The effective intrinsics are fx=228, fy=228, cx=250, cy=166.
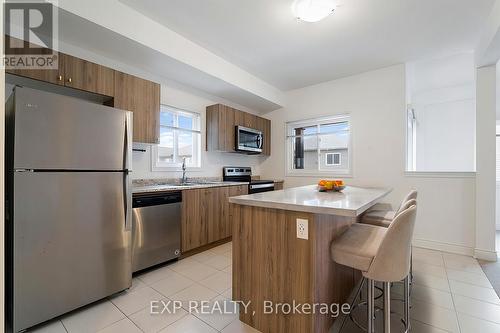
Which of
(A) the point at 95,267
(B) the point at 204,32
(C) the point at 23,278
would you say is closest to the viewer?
(C) the point at 23,278

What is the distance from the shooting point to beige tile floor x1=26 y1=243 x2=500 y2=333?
1.67 m

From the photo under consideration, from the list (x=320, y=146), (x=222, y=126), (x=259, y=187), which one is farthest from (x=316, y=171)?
(x=222, y=126)

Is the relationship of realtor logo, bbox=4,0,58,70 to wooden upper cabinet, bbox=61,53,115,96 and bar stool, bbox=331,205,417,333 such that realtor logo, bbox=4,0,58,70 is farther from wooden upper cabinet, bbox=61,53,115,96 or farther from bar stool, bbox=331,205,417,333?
bar stool, bbox=331,205,417,333

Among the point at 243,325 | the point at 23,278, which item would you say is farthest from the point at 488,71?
the point at 23,278

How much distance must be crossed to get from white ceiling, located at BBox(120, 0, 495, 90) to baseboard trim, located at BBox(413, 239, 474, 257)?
106 inches

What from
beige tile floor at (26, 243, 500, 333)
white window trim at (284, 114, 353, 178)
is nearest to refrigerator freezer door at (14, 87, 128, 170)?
beige tile floor at (26, 243, 500, 333)

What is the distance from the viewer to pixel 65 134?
1.74 meters

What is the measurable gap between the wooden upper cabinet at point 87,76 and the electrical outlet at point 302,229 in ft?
7.75

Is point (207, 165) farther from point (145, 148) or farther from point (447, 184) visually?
point (447, 184)

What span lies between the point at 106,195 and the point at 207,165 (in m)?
2.15

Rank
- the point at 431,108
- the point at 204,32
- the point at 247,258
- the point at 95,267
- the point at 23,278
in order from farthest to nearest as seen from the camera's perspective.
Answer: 1. the point at 431,108
2. the point at 204,32
3. the point at 95,267
4. the point at 247,258
5. the point at 23,278

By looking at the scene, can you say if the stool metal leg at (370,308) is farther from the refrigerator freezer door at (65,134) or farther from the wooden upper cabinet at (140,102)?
the wooden upper cabinet at (140,102)

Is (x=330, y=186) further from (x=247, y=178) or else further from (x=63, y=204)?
(x=247, y=178)

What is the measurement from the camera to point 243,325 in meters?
1.69
